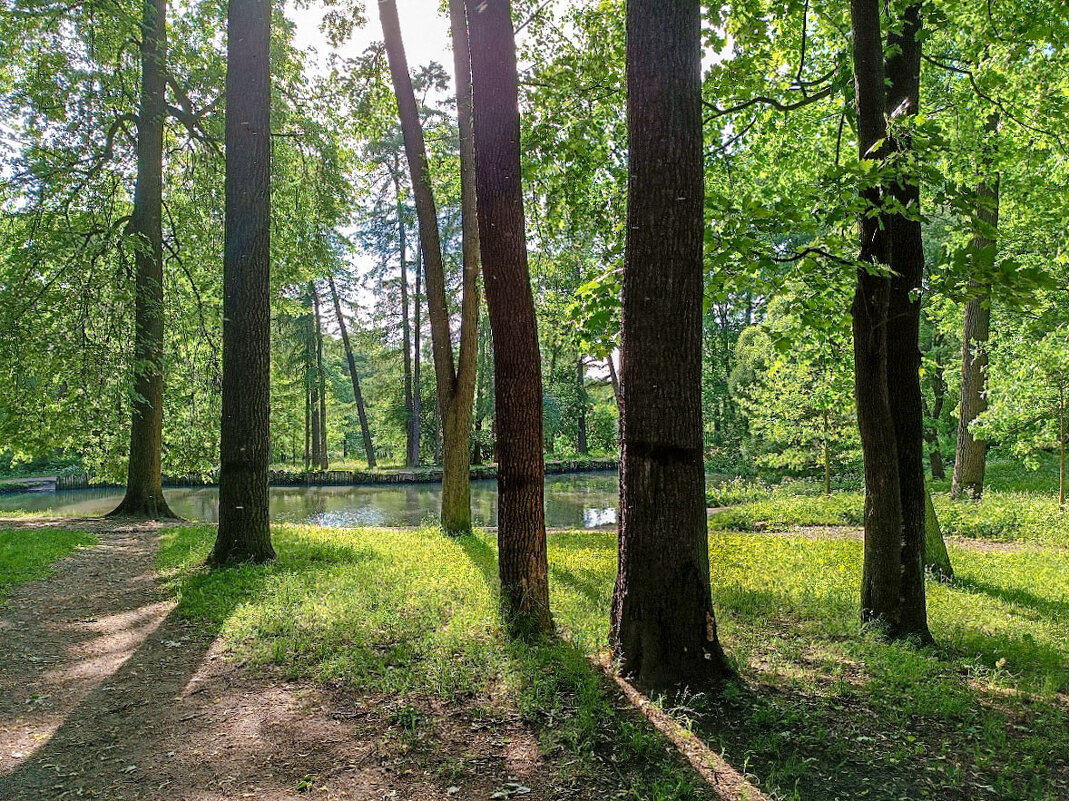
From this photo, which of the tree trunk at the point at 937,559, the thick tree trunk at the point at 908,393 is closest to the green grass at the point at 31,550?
the thick tree trunk at the point at 908,393

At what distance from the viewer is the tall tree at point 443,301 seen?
923cm

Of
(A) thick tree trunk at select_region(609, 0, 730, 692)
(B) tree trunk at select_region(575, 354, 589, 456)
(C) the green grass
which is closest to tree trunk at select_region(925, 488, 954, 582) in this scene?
(A) thick tree trunk at select_region(609, 0, 730, 692)

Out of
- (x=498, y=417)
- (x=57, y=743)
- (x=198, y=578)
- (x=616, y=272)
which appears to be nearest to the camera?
(x=57, y=743)

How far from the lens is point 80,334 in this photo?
941cm

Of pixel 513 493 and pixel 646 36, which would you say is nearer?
pixel 646 36

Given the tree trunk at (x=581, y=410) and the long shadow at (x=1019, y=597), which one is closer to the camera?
the long shadow at (x=1019, y=597)

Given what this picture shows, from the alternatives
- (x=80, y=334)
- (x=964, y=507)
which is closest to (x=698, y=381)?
(x=80, y=334)

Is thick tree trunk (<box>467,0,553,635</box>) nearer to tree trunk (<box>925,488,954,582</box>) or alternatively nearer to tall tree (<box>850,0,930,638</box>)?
tall tree (<box>850,0,930,638</box>)

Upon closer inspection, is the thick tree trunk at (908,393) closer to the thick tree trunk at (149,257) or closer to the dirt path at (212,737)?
the dirt path at (212,737)

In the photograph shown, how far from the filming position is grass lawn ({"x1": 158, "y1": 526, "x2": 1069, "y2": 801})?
2.89 meters

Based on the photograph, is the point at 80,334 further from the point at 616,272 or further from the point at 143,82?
the point at 616,272

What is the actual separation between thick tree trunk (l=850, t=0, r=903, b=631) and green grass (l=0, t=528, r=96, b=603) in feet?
24.5

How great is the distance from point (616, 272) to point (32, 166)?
979 cm

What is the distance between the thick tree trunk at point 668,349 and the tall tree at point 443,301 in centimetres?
572
